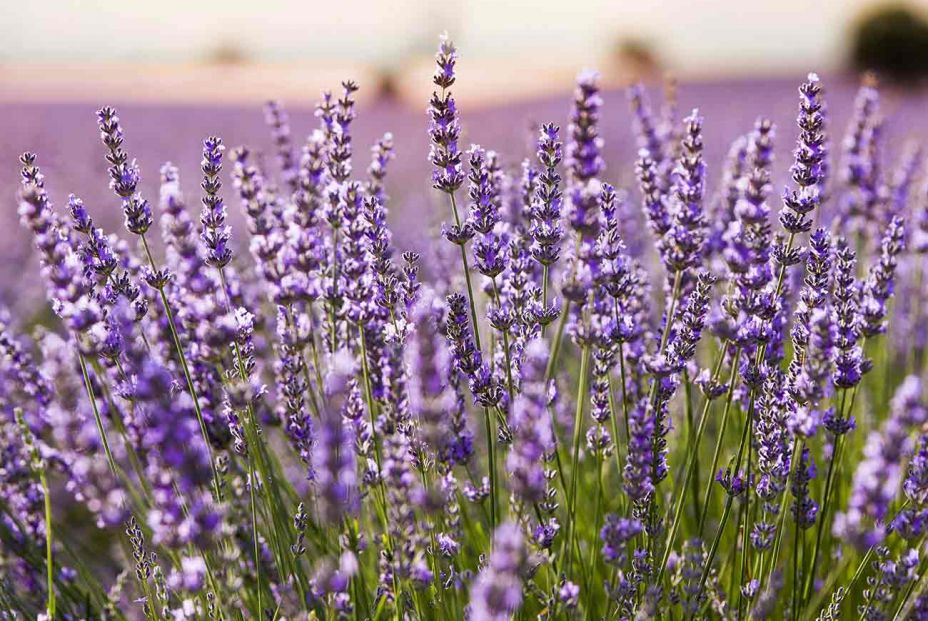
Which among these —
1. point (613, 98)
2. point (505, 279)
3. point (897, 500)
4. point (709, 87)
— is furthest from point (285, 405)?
point (709, 87)

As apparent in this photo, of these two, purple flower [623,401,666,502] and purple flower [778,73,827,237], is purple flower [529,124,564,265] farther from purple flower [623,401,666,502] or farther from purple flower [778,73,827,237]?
purple flower [778,73,827,237]

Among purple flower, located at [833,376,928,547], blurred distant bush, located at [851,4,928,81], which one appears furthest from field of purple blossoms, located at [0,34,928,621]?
blurred distant bush, located at [851,4,928,81]

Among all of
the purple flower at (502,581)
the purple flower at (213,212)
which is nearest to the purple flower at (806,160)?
the purple flower at (502,581)

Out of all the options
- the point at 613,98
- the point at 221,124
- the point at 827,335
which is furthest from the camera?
the point at 613,98

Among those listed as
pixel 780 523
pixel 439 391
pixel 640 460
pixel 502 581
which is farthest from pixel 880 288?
pixel 502 581

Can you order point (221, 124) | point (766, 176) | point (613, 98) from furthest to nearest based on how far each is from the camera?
point (613, 98), point (221, 124), point (766, 176)

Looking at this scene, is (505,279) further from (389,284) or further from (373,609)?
(373,609)

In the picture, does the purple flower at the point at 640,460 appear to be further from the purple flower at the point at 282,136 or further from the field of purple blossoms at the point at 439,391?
the purple flower at the point at 282,136

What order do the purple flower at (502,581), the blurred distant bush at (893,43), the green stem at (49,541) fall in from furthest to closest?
1. the blurred distant bush at (893,43)
2. the green stem at (49,541)
3. the purple flower at (502,581)
